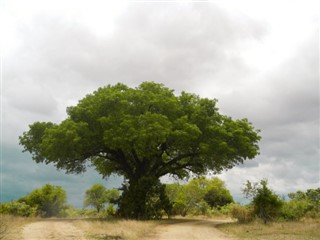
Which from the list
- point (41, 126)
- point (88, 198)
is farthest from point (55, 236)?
point (88, 198)

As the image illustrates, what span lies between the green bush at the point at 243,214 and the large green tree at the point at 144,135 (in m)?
5.11

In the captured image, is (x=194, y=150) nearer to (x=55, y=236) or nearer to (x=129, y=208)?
(x=129, y=208)

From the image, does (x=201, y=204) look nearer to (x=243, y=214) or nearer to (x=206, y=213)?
(x=206, y=213)

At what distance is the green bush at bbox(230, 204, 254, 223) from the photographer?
30.6m

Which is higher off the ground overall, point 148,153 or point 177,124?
point 177,124

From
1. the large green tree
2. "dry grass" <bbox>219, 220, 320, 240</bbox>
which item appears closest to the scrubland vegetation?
"dry grass" <bbox>219, 220, 320, 240</bbox>

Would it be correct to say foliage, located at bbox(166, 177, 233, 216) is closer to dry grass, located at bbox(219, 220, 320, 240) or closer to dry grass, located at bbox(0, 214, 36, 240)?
dry grass, located at bbox(219, 220, 320, 240)

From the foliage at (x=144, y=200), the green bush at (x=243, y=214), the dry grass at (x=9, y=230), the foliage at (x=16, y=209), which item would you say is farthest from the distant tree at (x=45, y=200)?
the green bush at (x=243, y=214)

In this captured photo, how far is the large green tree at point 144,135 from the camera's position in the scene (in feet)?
106

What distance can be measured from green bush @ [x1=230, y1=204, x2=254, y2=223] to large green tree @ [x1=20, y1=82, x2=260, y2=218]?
5110 mm

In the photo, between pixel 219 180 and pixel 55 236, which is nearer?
pixel 55 236

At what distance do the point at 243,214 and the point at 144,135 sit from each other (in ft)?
35.2

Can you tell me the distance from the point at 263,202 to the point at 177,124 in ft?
32.6

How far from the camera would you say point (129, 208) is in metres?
34.0
